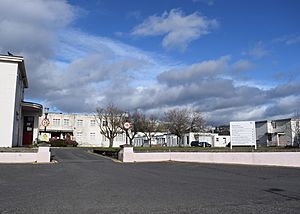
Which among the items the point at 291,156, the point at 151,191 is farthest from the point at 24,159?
the point at 291,156

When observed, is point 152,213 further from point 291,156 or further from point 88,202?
point 291,156

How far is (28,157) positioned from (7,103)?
26.7 feet

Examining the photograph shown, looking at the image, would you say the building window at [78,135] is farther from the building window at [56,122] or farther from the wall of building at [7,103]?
the wall of building at [7,103]

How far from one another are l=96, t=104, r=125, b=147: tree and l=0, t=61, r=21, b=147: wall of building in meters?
37.8

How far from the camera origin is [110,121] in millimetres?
70125

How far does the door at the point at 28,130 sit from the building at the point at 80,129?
1265 inches

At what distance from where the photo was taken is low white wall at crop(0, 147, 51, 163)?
2188 centimetres

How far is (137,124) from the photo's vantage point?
73688 millimetres

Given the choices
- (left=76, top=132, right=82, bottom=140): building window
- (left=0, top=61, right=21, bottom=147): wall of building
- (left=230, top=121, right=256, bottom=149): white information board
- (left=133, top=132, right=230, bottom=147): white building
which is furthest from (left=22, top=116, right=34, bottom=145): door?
(left=133, top=132, right=230, bottom=147): white building

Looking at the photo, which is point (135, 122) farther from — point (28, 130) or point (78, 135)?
point (28, 130)

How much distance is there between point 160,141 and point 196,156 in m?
60.4

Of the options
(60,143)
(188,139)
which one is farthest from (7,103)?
(188,139)

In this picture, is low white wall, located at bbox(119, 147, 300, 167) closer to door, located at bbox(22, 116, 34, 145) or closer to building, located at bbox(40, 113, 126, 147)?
door, located at bbox(22, 116, 34, 145)

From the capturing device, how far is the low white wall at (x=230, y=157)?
25.3 m
